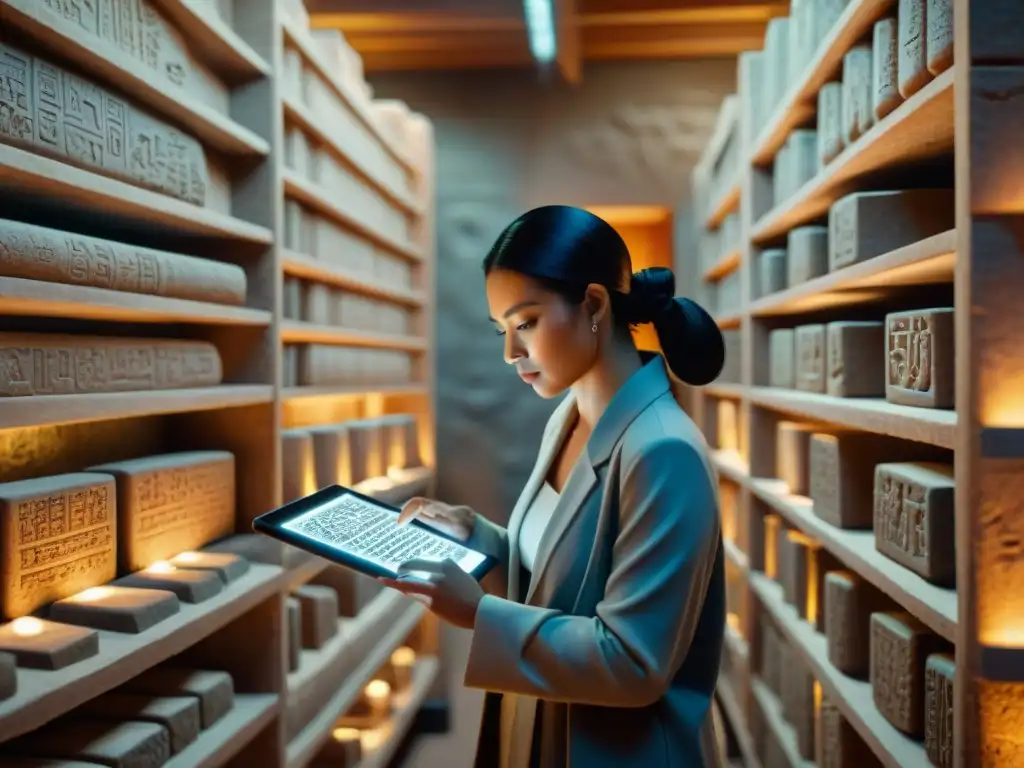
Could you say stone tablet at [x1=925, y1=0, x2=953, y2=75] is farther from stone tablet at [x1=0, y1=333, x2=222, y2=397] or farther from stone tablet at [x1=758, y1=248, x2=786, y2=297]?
stone tablet at [x1=0, y1=333, x2=222, y2=397]

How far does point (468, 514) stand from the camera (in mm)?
2016

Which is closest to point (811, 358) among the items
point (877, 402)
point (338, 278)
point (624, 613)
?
point (877, 402)

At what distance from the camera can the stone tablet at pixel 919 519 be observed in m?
1.86

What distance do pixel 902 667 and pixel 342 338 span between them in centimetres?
237

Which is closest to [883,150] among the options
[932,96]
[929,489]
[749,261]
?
[932,96]

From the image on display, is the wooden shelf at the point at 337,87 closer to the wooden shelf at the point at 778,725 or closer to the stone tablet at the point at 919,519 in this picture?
the stone tablet at the point at 919,519

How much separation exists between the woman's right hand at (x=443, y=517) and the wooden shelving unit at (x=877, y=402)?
2.95 feet

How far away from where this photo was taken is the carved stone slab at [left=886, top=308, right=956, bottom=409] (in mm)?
1800

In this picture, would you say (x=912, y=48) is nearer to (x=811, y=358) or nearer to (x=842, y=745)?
(x=811, y=358)

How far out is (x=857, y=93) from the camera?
234 cm

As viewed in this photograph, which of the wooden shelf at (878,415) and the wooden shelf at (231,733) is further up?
the wooden shelf at (878,415)

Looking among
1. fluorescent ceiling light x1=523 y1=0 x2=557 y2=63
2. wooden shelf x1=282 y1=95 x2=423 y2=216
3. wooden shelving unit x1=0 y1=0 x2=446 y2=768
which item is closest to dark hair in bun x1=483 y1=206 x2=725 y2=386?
wooden shelving unit x1=0 y1=0 x2=446 y2=768

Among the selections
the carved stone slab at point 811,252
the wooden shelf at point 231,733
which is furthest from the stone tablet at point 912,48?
the wooden shelf at point 231,733

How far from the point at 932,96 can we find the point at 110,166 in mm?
1674
